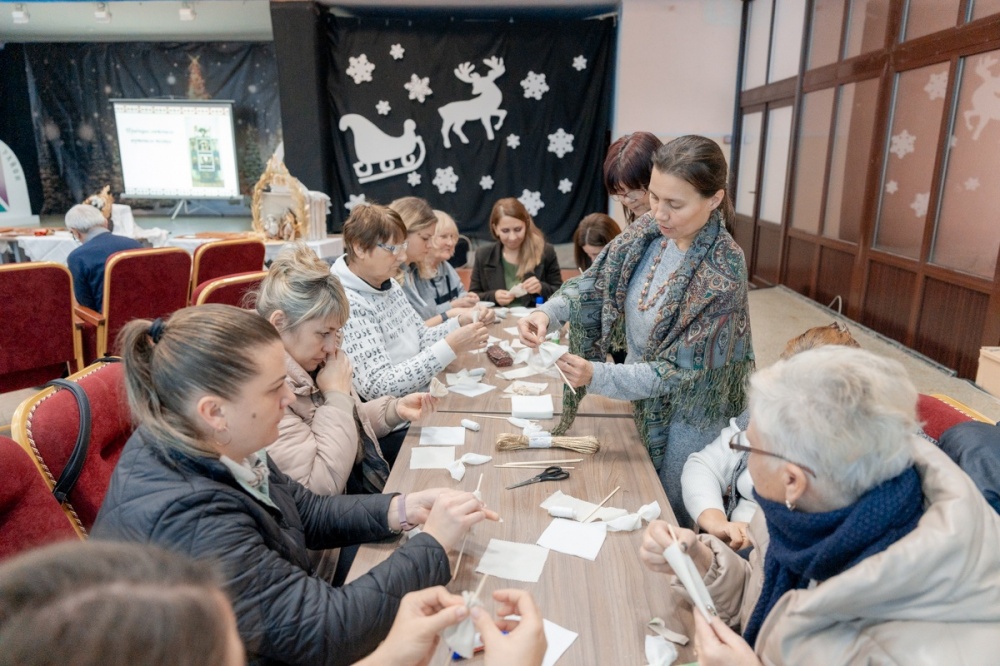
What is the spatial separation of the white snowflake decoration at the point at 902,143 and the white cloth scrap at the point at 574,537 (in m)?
4.25

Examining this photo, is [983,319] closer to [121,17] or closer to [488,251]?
[488,251]

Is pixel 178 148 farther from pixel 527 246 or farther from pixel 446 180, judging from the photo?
pixel 527 246

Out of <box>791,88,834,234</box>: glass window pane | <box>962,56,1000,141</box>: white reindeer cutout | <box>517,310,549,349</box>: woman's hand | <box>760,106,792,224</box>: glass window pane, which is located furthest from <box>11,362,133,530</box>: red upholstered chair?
<box>760,106,792,224</box>: glass window pane

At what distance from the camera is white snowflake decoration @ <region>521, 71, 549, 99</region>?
22.7 feet

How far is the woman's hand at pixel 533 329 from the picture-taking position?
200cm

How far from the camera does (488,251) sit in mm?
3994

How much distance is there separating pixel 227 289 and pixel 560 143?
4999 mm

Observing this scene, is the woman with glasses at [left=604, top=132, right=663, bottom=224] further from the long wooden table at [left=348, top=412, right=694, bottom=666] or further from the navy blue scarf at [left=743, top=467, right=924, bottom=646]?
the navy blue scarf at [left=743, top=467, right=924, bottom=646]

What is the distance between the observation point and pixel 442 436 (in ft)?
6.08

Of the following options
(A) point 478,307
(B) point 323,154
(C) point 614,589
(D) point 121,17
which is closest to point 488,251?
(A) point 478,307

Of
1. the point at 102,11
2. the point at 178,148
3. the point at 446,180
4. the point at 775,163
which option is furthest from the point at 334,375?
the point at 178,148

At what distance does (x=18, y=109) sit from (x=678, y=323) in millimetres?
11051

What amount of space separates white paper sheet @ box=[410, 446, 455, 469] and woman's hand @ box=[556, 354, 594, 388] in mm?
384

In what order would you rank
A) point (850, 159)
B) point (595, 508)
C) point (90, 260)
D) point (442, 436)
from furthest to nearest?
point (850, 159) < point (90, 260) < point (442, 436) < point (595, 508)
